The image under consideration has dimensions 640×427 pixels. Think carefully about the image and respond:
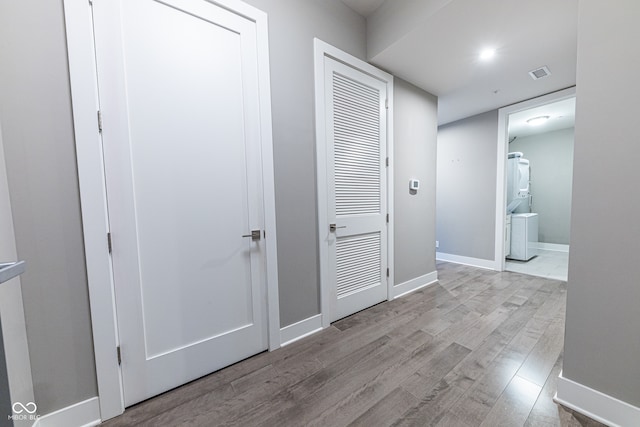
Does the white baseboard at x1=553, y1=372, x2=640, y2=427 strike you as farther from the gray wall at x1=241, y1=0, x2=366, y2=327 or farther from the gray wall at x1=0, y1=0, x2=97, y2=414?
the gray wall at x1=0, y1=0, x2=97, y2=414

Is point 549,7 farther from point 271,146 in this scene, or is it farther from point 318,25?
point 271,146

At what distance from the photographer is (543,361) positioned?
5.20 ft

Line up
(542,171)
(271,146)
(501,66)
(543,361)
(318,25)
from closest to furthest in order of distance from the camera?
(543,361) < (271,146) < (318,25) < (501,66) < (542,171)

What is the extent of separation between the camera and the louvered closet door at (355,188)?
6.86ft

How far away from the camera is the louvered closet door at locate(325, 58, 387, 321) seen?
2092mm

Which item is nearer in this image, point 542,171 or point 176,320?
point 176,320

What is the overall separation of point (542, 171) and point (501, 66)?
4157 millimetres

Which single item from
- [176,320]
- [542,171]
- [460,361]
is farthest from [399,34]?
[542,171]

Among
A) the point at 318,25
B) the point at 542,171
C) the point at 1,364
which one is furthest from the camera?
the point at 542,171

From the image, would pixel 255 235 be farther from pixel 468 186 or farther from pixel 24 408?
pixel 468 186

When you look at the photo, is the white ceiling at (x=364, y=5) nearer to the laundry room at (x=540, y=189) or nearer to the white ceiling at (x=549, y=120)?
the white ceiling at (x=549, y=120)

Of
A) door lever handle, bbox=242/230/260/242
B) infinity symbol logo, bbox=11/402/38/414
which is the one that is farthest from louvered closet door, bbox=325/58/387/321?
infinity symbol logo, bbox=11/402/38/414

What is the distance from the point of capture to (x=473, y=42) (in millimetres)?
2002

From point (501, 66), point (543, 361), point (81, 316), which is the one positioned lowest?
point (543, 361)
